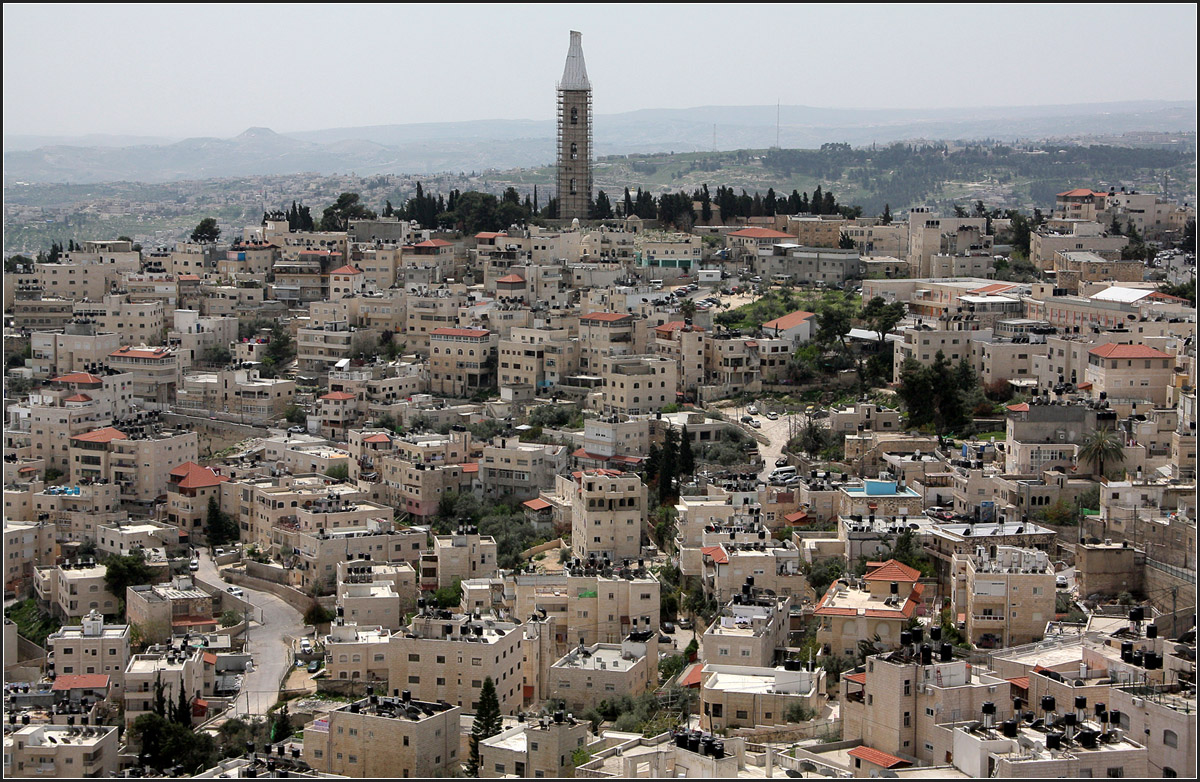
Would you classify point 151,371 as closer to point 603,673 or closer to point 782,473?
point 782,473

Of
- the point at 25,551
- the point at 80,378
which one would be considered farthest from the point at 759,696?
the point at 80,378

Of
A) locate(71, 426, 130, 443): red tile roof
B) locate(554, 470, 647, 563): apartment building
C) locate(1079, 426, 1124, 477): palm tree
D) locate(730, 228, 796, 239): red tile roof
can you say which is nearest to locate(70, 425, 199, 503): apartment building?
locate(71, 426, 130, 443): red tile roof

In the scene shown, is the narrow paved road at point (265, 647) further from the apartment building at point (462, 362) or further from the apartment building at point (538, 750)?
the apartment building at point (462, 362)

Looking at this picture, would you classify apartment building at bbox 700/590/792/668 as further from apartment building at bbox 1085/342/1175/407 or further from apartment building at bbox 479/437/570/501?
apartment building at bbox 1085/342/1175/407

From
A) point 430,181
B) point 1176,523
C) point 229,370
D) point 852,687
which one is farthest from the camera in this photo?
point 430,181

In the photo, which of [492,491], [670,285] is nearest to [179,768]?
[492,491]

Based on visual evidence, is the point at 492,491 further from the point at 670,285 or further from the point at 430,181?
the point at 430,181
